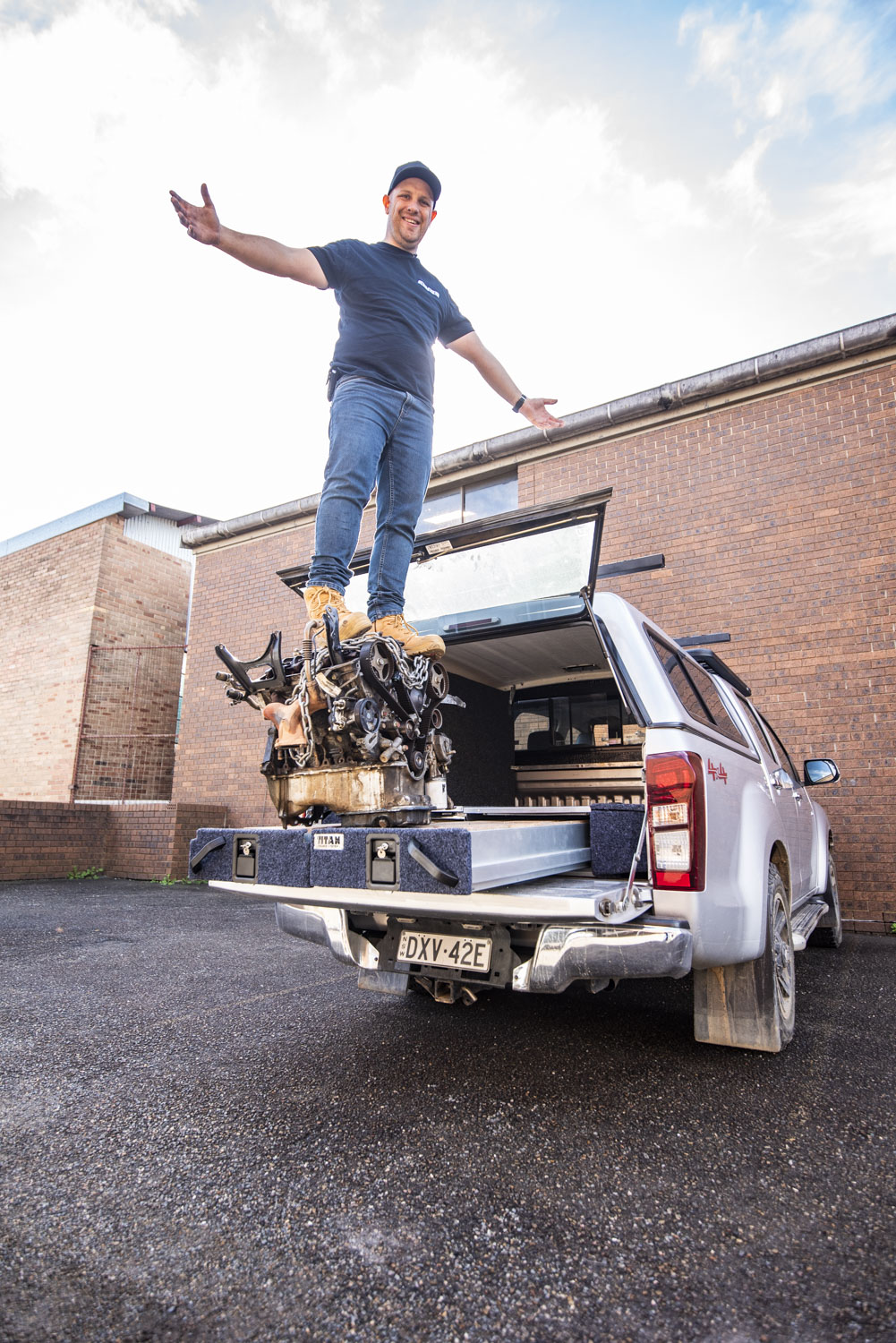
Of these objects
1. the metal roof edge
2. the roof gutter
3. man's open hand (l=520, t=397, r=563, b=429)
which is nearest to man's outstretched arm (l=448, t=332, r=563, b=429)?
man's open hand (l=520, t=397, r=563, b=429)

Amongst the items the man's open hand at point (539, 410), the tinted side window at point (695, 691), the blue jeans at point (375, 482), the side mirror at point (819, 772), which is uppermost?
the man's open hand at point (539, 410)

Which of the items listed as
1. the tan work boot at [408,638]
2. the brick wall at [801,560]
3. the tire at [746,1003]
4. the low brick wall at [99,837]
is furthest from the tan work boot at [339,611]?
the low brick wall at [99,837]

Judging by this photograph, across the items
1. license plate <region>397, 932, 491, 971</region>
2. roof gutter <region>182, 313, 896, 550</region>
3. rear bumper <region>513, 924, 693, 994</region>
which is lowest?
license plate <region>397, 932, 491, 971</region>

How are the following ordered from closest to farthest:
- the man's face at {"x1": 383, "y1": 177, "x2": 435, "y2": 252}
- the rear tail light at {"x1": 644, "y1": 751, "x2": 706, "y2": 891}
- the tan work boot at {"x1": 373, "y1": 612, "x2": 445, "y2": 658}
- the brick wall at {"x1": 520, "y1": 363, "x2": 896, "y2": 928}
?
1. the rear tail light at {"x1": 644, "y1": 751, "x2": 706, "y2": 891}
2. the tan work boot at {"x1": 373, "y1": 612, "x2": 445, "y2": 658}
3. the man's face at {"x1": 383, "y1": 177, "x2": 435, "y2": 252}
4. the brick wall at {"x1": 520, "y1": 363, "x2": 896, "y2": 928}

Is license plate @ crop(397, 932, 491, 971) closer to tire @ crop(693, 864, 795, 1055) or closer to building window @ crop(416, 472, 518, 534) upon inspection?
tire @ crop(693, 864, 795, 1055)

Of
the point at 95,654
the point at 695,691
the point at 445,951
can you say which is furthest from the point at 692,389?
the point at 95,654

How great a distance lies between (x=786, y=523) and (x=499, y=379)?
534cm

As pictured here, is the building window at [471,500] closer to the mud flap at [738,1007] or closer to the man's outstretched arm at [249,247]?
the man's outstretched arm at [249,247]

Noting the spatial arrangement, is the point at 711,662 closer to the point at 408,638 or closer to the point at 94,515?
the point at 408,638

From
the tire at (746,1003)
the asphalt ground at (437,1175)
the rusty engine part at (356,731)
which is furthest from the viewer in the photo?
the tire at (746,1003)

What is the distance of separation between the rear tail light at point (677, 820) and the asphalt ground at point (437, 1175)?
821 mm

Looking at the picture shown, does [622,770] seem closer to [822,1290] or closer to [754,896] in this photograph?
[754,896]

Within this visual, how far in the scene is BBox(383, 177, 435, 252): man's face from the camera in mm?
3246

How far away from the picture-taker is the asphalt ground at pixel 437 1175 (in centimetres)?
146
